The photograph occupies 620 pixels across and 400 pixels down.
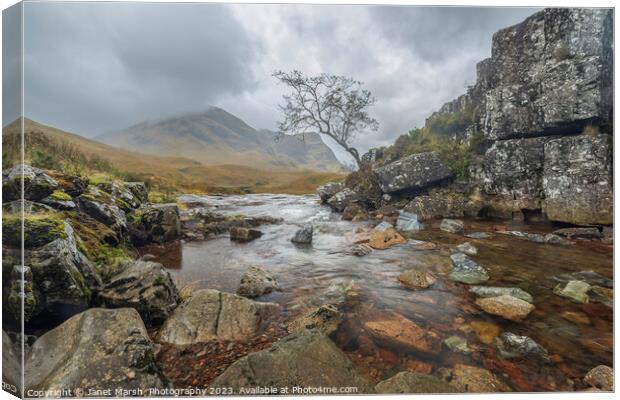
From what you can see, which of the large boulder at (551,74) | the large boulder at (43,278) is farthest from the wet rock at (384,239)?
the large boulder at (43,278)

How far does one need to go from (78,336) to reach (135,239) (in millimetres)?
4606

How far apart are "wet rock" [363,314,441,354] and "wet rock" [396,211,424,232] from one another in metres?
5.71

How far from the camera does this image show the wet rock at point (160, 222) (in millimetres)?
6975

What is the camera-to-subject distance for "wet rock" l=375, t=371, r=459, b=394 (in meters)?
2.46

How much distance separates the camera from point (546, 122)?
726cm

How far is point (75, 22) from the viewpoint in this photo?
350 centimetres

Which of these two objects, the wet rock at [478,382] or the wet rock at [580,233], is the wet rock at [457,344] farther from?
the wet rock at [580,233]

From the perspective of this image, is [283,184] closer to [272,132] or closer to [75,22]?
[272,132]

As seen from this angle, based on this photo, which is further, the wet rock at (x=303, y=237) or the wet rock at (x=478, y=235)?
the wet rock at (x=303, y=237)

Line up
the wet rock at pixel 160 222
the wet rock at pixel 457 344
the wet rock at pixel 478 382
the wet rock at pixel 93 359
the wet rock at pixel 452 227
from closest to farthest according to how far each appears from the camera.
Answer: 1. the wet rock at pixel 93 359
2. the wet rock at pixel 478 382
3. the wet rock at pixel 457 344
4. the wet rock at pixel 160 222
5. the wet rock at pixel 452 227

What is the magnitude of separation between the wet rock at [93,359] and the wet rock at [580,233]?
8.14 metres

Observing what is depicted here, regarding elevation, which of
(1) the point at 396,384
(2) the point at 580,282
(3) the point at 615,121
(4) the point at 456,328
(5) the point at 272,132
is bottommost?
(1) the point at 396,384

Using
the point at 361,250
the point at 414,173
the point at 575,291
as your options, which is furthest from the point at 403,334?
the point at 414,173

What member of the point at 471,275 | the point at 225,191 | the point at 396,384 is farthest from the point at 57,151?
the point at 471,275
